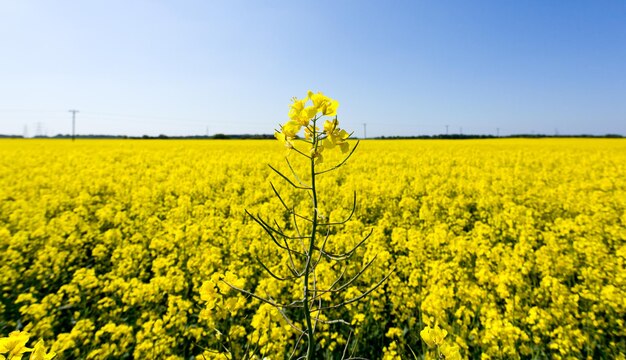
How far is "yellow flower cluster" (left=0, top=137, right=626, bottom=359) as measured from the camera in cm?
255

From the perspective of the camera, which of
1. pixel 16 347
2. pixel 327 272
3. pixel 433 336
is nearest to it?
pixel 16 347

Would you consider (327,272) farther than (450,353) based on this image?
Yes

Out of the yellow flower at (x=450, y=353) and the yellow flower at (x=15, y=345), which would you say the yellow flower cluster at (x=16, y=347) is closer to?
the yellow flower at (x=15, y=345)

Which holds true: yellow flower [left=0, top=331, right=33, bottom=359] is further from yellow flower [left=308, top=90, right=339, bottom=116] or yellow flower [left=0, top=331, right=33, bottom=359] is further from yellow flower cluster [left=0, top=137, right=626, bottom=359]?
yellow flower [left=308, top=90, right=339, bottom=116]

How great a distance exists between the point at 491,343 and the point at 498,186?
21.1 ft

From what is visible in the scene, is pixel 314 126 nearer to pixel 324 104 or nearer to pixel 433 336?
pixel 324 104

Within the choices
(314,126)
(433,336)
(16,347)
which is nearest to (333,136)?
(314,126)

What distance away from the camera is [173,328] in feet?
10.0

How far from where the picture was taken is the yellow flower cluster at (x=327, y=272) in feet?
8.38

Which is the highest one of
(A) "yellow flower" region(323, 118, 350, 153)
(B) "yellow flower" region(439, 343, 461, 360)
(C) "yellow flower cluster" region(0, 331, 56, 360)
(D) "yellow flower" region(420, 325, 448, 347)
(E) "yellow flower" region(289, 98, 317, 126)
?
(E) "yellow flower" region(289, 98, 317, 126)

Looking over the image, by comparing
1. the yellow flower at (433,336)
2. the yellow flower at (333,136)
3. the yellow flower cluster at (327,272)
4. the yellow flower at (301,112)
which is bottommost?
the yellow flower cluster at (327,272)

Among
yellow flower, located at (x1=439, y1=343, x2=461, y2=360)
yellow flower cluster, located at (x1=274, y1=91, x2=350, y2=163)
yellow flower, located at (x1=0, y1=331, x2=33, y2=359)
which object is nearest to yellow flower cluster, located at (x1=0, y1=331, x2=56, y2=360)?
yellow flower, located at (x1=0, y1=331, x2=33, y2=359)

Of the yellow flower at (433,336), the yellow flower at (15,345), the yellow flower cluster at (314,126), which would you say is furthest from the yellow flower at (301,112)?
the yellow flower at (15,345)

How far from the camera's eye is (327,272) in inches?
132
